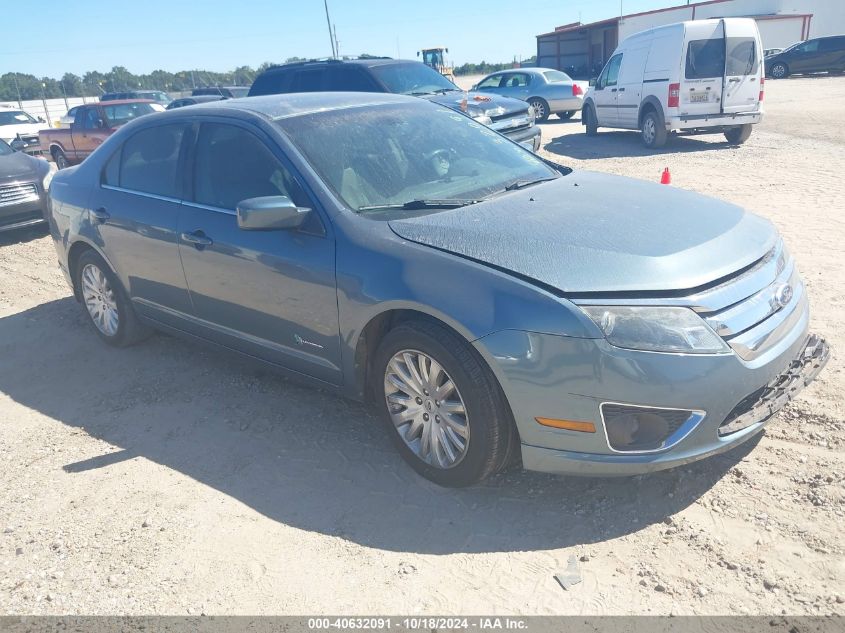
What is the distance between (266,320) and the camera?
3.93 m

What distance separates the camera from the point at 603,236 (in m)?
3.18

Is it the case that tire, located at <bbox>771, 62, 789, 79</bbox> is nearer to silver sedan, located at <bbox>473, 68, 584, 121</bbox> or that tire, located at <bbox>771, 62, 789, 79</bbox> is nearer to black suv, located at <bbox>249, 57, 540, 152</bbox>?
silver sedan, located at <bbox>473, 68, 584, 121</bbox>

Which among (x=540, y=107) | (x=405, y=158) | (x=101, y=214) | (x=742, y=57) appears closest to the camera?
(x=405, y=158)

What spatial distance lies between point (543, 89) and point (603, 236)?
57.5ft

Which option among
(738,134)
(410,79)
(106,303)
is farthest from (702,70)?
(106,303)

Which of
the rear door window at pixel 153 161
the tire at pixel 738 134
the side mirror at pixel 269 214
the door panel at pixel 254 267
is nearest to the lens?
the side mirror at pixel 269 214

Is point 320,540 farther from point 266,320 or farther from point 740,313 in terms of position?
point 740,313

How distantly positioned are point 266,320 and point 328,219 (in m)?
0.75

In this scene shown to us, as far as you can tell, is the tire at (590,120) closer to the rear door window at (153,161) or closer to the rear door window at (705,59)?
the rear door window at (705,59)

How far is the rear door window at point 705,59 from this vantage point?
1258 centimetres

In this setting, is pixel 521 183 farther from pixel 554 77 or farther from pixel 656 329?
pixel 554 77

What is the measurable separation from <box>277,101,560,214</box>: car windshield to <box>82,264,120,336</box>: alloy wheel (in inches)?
88.7

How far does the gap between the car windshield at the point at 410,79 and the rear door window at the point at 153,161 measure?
6.49 m

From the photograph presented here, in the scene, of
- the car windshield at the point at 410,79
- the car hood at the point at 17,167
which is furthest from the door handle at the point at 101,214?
the car windshield at the point at 410,79
